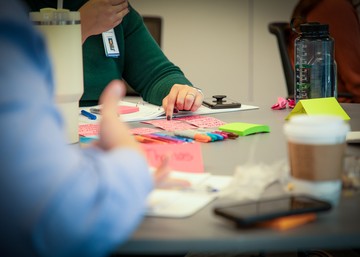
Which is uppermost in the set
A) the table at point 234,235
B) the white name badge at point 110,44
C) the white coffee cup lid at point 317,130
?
the white name badge at point 110,44

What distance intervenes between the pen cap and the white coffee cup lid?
0.54m

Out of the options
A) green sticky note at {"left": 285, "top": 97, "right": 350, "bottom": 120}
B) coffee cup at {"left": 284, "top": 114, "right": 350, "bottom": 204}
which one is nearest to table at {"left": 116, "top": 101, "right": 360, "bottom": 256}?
coffee cup at {"left": 284, "top": 114, "right": 350, "bottom": 204}

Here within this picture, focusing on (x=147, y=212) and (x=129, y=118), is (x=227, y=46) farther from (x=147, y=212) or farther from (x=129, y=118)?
(x=147, y=212)

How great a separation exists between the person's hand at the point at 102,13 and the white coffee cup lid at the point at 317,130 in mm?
955

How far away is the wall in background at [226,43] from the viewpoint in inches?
161

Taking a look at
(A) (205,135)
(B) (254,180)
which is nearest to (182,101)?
(A) (205,135)

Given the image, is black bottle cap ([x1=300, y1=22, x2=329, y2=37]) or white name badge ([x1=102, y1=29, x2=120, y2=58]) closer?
black bottle cap ([x1=300, y1=22, x2=329, y2=37])

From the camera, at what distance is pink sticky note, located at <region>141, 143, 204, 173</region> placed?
3.67 feet

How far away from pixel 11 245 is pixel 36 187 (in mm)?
84

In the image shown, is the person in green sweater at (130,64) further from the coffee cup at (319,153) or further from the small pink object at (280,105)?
the coffee cup at (319,153)

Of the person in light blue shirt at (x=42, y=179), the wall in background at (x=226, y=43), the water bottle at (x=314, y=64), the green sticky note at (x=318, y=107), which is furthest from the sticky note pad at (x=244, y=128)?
the wall in background at (x=226, y=43)

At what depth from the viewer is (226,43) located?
4184 mm

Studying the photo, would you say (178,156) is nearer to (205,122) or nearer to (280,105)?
(205,122)

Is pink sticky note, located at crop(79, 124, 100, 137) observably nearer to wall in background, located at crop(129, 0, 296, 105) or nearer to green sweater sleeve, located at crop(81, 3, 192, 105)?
green sweater sleeve, located at crop(81, 3, 192, 105)
